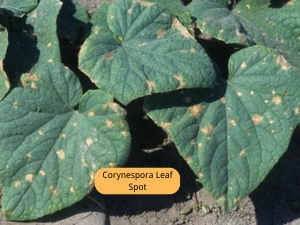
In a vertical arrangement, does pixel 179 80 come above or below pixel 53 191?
above

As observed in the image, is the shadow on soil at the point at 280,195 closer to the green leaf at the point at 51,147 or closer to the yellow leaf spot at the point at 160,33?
the green leaf at the point at 51,147

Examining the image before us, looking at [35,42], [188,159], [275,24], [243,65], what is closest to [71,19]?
[35,42]

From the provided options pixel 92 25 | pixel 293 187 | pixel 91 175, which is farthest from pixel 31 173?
pixel 293 187

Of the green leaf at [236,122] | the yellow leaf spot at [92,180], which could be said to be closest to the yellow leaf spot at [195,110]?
the green leaf at [236,122]

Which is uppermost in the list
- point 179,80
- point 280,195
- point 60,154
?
point 179,80

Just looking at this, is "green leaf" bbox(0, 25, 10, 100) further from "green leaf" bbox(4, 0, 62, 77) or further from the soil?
the soil

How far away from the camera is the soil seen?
346 centimetres

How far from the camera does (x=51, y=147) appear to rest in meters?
3.30

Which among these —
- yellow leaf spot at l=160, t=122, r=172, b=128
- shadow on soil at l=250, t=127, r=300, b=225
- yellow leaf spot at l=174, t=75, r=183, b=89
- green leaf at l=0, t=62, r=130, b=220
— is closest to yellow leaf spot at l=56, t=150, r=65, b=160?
green leaf at l=0, t=62, r=130, b=220

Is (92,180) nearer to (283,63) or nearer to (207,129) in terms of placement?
(207,129)

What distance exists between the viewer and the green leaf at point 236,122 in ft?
10.9

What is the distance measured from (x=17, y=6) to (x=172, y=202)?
1.38 m

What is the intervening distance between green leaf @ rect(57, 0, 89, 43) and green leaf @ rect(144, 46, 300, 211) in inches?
26.8

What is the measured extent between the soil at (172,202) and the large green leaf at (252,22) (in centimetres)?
65
